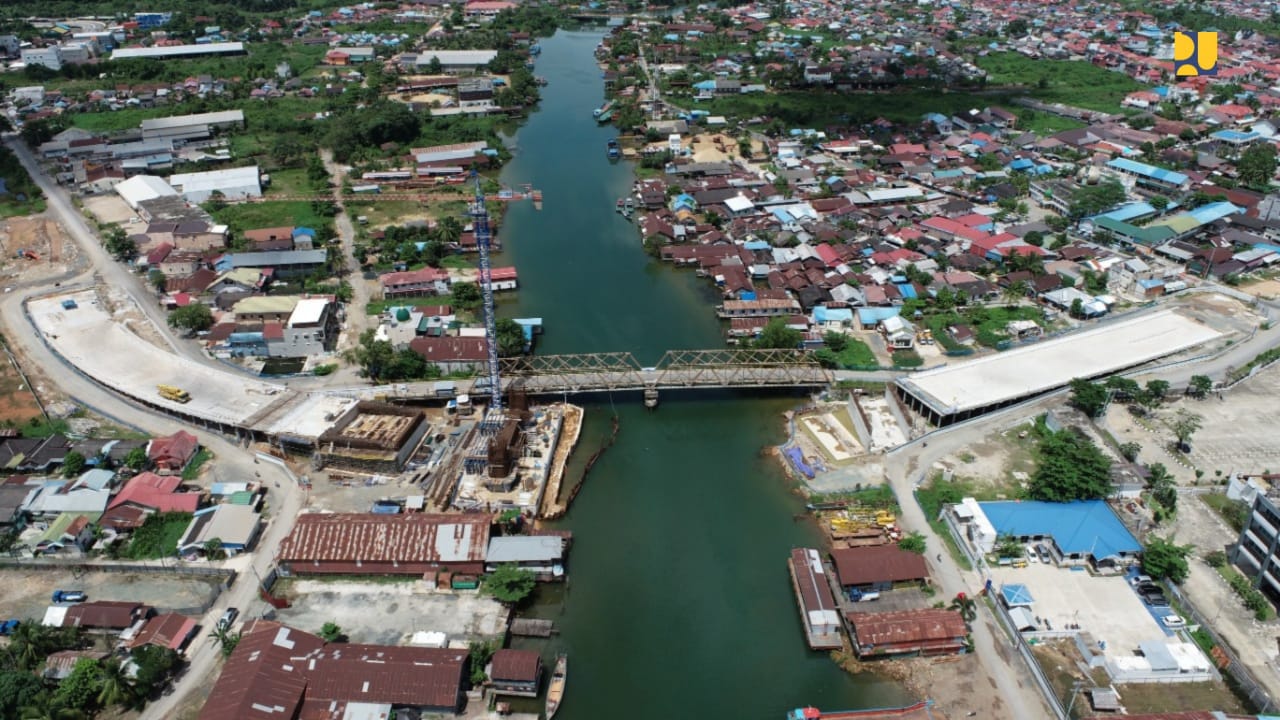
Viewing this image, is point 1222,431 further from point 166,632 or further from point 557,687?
point 166,632

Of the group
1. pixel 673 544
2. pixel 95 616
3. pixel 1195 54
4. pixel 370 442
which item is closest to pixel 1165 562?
pixel 673 544

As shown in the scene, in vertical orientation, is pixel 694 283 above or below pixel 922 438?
above

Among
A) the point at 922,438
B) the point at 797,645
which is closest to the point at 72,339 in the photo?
the point at 797,645

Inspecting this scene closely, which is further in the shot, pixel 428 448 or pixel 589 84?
pixel 589 84

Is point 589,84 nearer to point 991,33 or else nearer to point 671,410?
point 991,33

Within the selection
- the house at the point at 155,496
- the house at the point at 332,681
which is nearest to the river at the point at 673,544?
the house at the point at 332,681

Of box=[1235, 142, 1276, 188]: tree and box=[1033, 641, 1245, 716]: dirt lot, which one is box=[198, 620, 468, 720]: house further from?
box=[1235, 142, 1276, 188]: tree

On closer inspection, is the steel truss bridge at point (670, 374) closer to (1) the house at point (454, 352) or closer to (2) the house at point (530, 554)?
(1) the house at point (454, 352)
